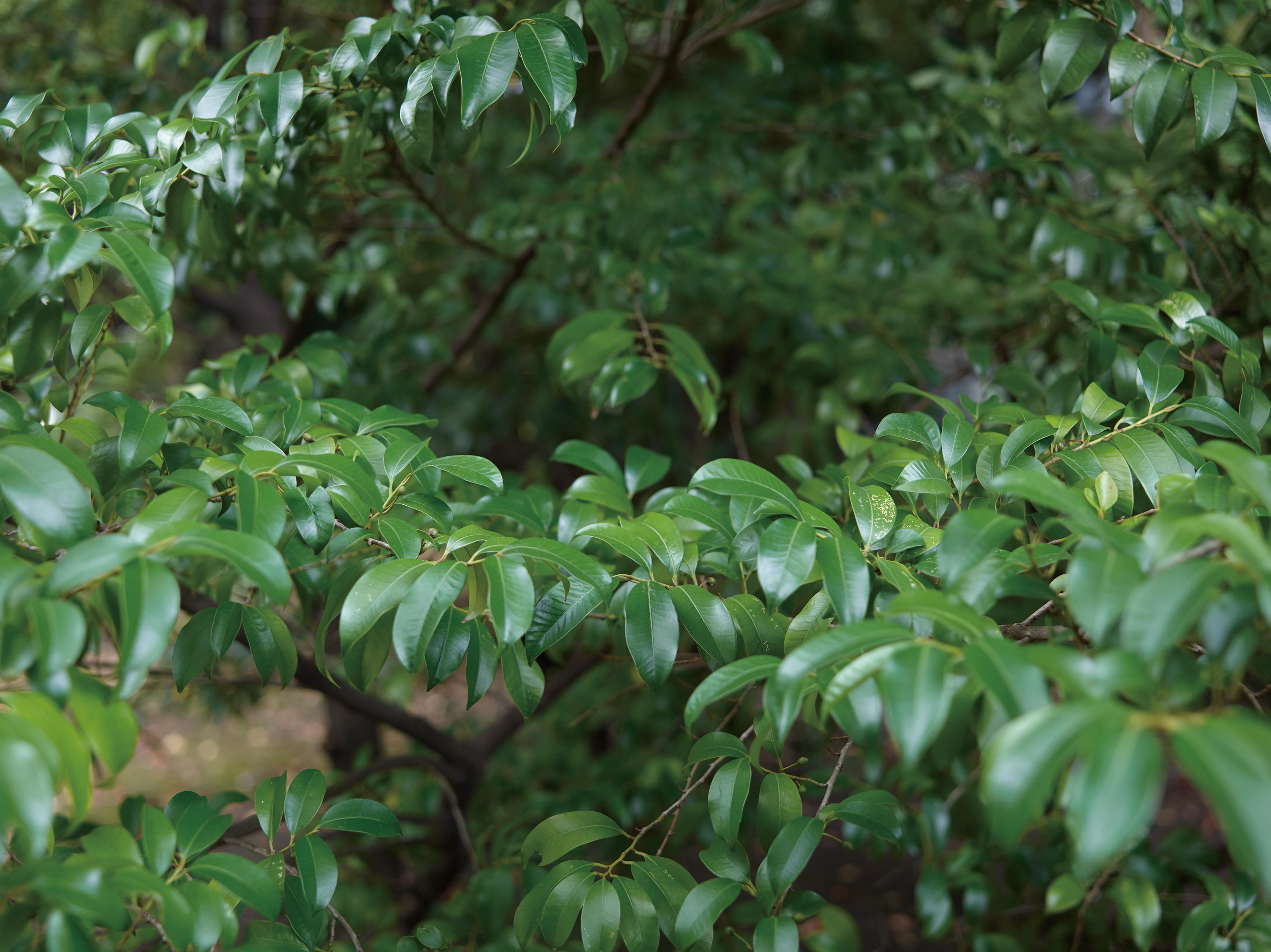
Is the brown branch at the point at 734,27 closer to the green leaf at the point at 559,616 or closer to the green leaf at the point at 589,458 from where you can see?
the green leaf at the point at 589,458

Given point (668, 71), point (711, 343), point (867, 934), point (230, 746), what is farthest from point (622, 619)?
point (230, 746)

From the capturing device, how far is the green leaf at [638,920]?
2.80ft

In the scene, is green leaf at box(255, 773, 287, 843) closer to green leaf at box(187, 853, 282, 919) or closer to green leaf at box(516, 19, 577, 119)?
green leaf at box(187, 853, 282, 919)

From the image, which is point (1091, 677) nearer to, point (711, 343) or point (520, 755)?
point (711, 343)

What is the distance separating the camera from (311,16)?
9.36 feet

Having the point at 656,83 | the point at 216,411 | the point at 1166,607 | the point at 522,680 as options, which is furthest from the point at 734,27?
the point at 1166,607

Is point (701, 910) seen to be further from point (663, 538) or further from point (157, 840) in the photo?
point (157, 840)

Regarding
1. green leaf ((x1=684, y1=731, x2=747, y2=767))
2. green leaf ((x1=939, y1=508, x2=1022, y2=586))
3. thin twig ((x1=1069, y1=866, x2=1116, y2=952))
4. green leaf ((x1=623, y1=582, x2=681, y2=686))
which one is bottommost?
thin twig ((x1=1069, y1=866, x2=1116, y2=952))

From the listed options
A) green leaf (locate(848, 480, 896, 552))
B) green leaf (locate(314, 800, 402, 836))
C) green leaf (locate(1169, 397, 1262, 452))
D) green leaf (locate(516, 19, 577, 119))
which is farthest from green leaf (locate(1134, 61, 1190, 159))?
green leaf (locate(314, 800, 402, 836))

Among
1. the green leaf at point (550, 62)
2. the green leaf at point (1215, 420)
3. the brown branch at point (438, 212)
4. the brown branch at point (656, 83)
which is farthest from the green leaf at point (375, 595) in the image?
the brown branch at point (656, 83)

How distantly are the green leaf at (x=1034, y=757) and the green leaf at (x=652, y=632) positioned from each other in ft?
1.21

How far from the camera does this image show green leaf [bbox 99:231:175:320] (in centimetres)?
75

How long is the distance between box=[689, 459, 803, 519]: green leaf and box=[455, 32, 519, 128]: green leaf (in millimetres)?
483

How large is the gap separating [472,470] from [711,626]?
1.08 feet
